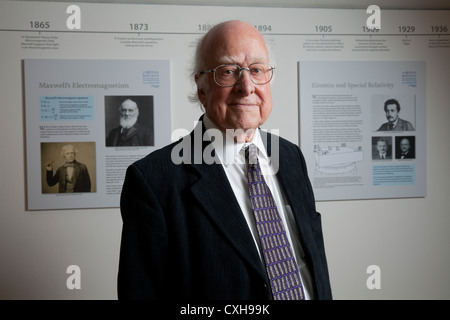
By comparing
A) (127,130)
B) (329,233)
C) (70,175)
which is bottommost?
(329,233)

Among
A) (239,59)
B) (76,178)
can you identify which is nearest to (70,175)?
(76,178)

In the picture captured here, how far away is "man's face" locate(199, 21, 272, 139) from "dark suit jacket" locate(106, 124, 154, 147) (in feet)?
4.17

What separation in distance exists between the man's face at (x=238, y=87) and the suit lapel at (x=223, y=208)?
0.14m

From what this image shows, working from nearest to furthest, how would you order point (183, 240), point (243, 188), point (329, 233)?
point (183, 240), point (243, 188), point (329, 233)

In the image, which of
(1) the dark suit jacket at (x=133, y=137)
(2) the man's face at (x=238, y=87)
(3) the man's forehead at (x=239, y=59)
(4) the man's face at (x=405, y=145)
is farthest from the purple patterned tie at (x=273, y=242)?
(4) the man's face at (x=405, y=145)

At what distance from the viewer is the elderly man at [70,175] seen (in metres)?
2.29

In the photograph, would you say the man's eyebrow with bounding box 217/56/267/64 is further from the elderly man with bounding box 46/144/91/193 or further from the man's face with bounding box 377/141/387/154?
the man's face with bounding box 377/141/387/154

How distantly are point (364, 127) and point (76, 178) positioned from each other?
5.64 ft

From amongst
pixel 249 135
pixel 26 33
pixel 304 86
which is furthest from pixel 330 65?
pixel 26 33

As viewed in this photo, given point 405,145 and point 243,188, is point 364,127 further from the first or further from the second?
point 243,188

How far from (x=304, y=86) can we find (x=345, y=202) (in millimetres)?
744

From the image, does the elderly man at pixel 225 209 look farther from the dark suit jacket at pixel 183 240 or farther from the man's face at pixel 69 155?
the man's face at pixel 69 155

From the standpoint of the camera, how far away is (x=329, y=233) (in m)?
2.50
